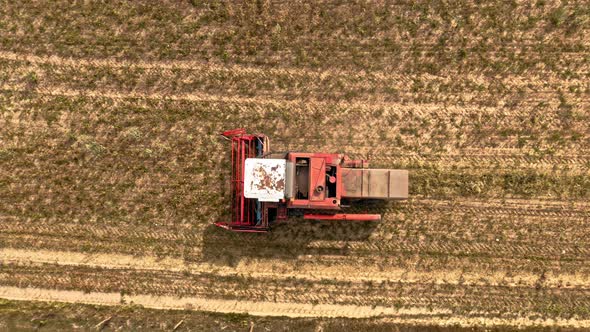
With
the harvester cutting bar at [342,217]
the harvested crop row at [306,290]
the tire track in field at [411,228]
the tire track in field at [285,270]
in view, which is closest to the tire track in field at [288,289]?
the harvested crop row at [306,290]

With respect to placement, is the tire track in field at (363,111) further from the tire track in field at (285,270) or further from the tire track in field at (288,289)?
the tire track in field at (288,289)

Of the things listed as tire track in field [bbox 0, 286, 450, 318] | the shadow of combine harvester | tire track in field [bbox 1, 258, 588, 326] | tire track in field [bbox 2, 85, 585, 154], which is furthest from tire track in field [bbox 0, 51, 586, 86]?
tire track in field [bbox 0, 286, 450, 318]

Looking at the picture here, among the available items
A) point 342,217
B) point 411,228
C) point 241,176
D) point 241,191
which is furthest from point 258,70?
point 411,228

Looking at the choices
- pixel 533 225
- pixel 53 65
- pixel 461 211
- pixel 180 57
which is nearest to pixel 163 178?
pixel 180 57

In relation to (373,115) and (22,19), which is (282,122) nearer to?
(373,115)

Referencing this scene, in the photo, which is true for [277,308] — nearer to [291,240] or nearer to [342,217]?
[291,240]

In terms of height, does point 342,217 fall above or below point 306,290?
above
